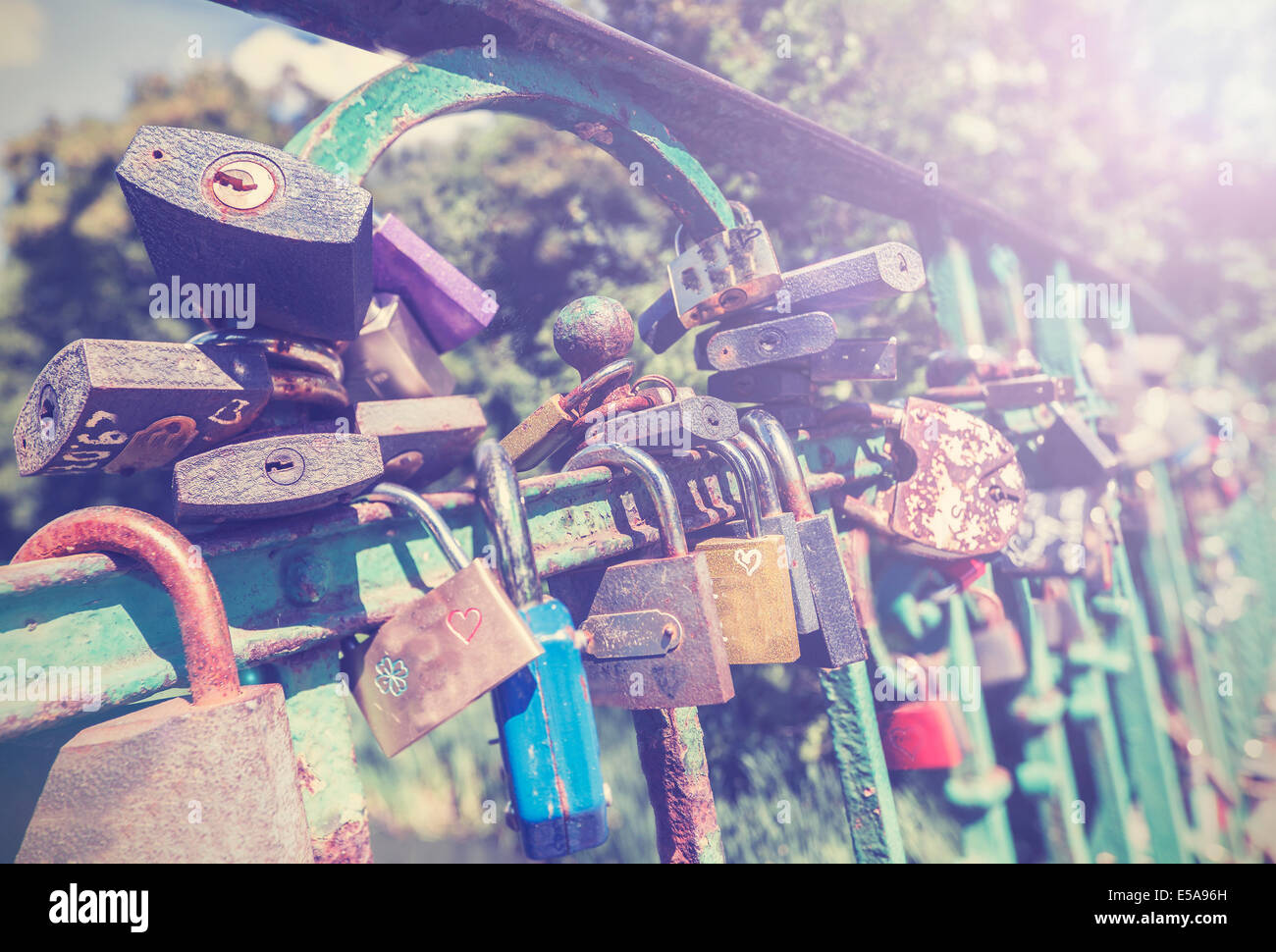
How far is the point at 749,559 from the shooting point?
1.16m

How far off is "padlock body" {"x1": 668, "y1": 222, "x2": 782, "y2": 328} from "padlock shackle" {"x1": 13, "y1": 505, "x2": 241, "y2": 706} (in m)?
1.10

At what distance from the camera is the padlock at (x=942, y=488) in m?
1.75

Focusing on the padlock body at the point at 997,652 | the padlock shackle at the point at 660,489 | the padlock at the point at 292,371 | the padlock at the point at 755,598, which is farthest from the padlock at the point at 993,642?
the padlock at the point at 292,371

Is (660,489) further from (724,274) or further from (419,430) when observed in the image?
(724,274)

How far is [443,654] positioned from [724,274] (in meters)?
1.00

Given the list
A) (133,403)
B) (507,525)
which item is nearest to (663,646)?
(507,525)

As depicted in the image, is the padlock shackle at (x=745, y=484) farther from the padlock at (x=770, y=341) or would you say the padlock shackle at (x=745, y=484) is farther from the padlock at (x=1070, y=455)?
the padlock at (x=1070, y=455)

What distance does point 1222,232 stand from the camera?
30.3ft

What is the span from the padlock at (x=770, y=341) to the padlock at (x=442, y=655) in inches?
33.2

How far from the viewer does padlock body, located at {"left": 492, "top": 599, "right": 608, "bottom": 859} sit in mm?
878

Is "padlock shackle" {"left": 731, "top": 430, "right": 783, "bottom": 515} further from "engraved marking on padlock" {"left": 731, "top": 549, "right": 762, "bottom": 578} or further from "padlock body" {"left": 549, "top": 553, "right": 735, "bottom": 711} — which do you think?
"padlock body" {"left": 549, "top": 553, "right": 735, "bottom": 711}

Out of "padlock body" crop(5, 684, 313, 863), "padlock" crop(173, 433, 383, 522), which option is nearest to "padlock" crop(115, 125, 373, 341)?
"padlock" crop(173, 433, 383, 522)
